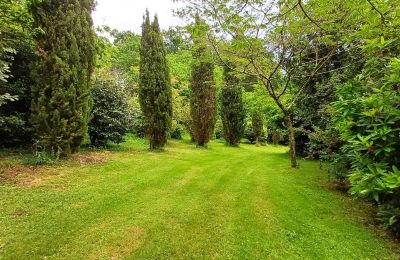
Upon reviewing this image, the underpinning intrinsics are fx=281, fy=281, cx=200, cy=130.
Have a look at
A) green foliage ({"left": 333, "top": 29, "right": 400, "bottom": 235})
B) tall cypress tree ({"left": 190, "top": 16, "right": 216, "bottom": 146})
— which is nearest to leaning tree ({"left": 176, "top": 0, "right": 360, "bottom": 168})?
green foliage ({"left": 333, "top": 29, "right": 400, "bottom": 235})

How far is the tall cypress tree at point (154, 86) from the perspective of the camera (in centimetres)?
1232

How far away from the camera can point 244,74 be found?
10.3 m

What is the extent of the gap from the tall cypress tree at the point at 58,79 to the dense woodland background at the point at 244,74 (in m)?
0.03

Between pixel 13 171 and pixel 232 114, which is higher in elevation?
pixel 232 114

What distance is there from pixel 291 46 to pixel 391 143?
20.0 ft

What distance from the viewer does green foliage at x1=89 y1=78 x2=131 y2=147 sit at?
10930 mm

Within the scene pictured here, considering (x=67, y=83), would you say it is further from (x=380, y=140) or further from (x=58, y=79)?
(x=380, y=140)

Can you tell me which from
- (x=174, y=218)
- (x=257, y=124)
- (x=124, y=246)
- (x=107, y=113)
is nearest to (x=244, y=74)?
(x=107, y=113)

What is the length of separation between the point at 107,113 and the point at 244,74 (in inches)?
217

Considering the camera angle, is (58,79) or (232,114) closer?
(58,79)

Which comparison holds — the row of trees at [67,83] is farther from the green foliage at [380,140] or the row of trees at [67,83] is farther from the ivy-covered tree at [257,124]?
the ivy-covered tree at [257,124]

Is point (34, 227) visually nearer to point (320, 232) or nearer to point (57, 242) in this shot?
point (57, 242)

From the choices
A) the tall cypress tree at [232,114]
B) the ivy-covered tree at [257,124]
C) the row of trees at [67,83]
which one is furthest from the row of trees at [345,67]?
the ivy-covered tree at [257,124]

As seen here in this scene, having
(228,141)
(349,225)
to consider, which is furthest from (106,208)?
(228,141)
